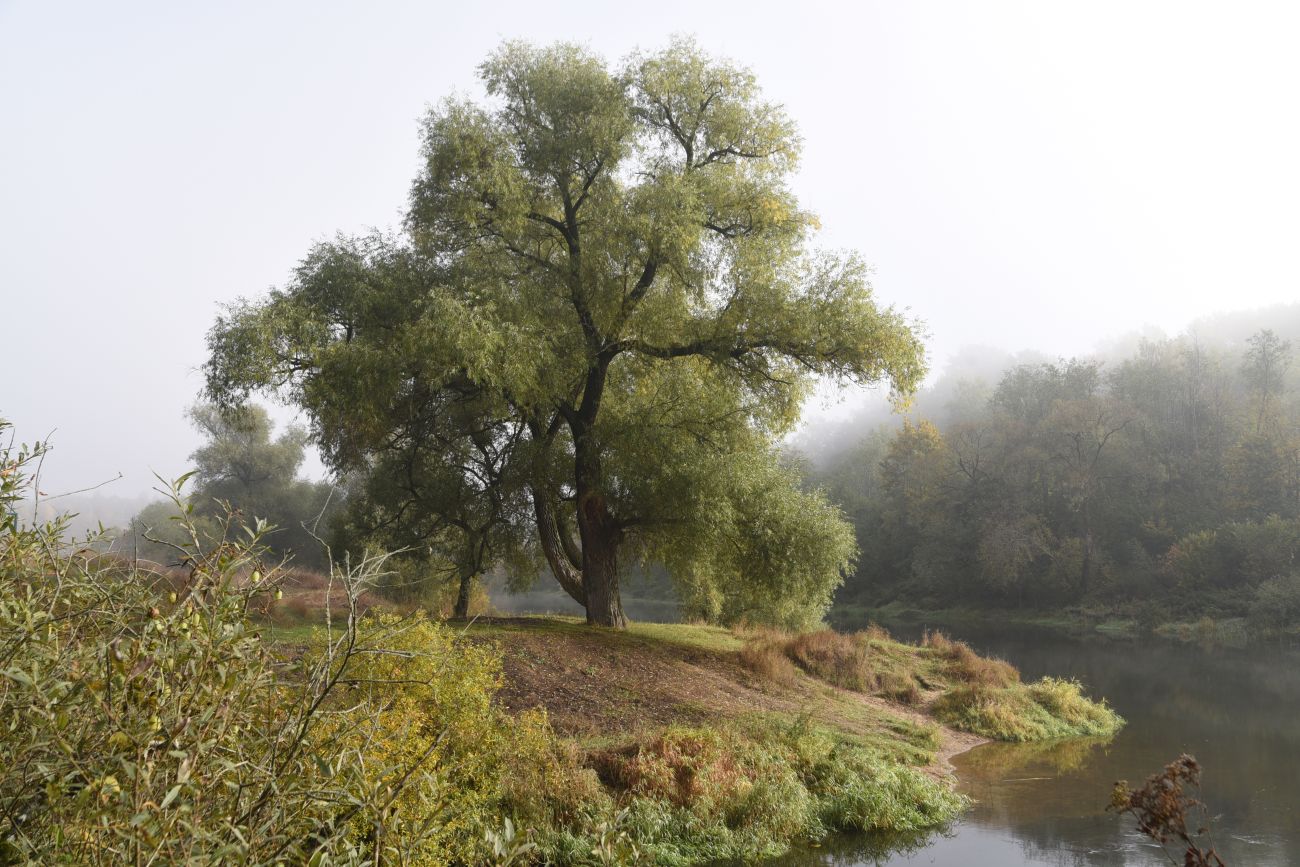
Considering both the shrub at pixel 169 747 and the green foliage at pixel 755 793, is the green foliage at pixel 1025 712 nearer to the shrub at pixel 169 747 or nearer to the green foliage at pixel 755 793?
the green foliage at pixel 755 793

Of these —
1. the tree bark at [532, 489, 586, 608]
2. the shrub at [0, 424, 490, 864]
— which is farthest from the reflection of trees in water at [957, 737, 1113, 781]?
the shrub at [0, 424, 490, 864]

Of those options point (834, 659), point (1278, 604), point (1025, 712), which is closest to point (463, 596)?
point (834, 659)

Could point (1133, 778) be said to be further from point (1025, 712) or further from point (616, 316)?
point (616, 316)

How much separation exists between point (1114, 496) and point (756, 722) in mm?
50368

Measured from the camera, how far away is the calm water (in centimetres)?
1133

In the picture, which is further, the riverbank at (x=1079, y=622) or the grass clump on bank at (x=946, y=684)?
the riverbank at (x=1079, y=622)

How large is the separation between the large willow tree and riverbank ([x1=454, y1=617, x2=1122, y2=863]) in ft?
8.42

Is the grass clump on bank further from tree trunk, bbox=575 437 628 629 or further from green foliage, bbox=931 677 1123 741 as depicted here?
tree trunk, bbox=575 437 628 629

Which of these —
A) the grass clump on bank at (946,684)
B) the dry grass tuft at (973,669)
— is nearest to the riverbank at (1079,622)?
the dry grass tuft at (973,669)

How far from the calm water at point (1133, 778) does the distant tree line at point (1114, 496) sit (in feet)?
64.4

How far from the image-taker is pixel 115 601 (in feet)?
11.3

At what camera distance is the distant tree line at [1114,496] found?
46281 mm

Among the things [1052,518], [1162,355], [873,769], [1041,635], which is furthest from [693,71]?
[1162,355]

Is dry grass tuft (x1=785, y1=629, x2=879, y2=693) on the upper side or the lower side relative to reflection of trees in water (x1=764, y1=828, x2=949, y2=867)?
upper
